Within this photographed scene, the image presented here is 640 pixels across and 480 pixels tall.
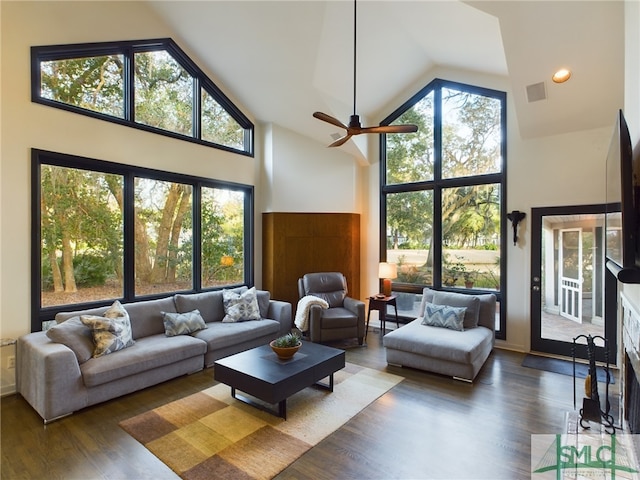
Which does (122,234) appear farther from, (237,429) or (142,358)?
(237,429)

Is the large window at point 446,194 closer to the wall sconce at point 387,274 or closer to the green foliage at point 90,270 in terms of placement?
the wall sconce at point 387,274

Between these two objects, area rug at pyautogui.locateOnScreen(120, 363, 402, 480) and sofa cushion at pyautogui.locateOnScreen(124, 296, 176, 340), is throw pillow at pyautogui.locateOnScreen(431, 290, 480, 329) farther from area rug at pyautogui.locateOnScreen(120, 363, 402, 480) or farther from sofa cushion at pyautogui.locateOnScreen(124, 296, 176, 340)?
sofa cushion at pyautogui.locateOnScreen(124, 296, 176, 340)

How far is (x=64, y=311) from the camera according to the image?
3830mm

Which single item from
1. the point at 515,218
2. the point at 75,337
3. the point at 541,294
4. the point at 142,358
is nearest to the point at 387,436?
the point at 142,358

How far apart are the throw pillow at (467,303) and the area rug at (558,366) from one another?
0.78m

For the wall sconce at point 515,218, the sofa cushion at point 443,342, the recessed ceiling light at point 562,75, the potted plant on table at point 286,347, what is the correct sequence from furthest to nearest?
the wall sconce at point 515,218
the sofa cushion at point 443,342
the recessed ceiling light at point 562,75
the potted plant on table at point 286,347

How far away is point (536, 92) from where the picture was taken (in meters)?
3.92

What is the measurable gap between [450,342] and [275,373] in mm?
2058

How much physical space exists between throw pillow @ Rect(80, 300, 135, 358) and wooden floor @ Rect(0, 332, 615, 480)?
0.51m

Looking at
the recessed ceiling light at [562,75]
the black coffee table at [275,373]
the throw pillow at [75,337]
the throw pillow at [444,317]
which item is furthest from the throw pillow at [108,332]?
the recessed ceiling light at [562,75]

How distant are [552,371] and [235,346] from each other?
3.89 m

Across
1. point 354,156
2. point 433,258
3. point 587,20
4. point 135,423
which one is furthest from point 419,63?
point 135,423

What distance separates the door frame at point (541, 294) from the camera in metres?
4.18

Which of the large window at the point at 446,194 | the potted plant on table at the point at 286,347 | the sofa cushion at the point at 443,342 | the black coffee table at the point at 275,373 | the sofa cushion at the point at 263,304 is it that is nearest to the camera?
the black coffee table at the point at 275,373
